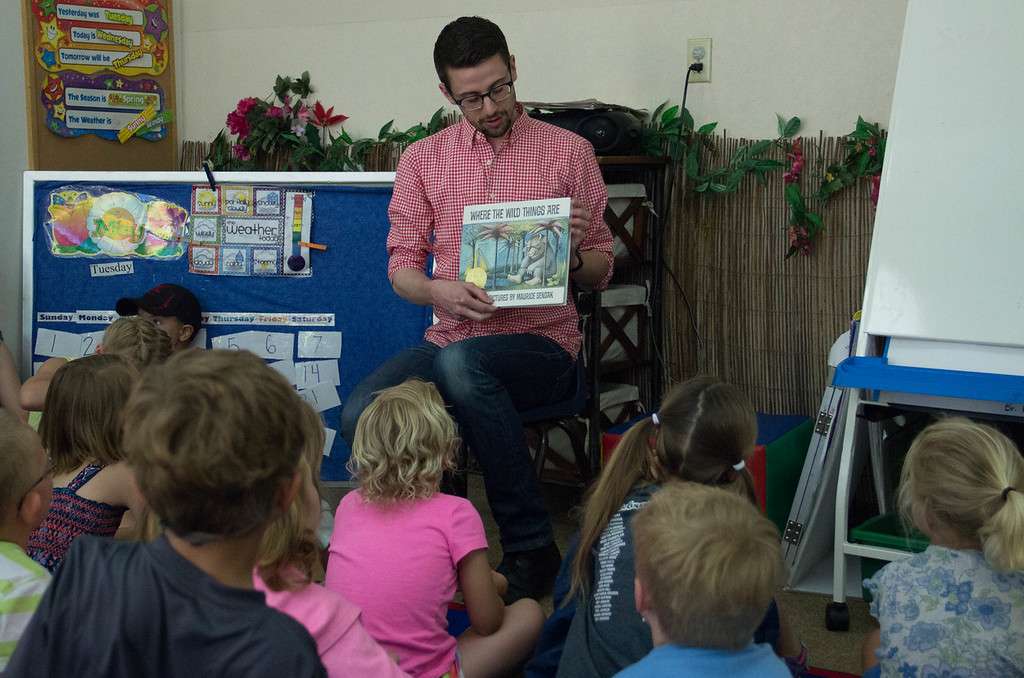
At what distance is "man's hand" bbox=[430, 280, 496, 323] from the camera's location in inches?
102

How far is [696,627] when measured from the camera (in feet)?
4.00

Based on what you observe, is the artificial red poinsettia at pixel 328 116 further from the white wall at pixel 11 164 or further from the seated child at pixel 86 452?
the seated child at pixel 86 452

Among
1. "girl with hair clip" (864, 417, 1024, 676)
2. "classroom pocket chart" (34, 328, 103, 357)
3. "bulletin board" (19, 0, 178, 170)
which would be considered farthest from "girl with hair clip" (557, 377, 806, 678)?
"bulletin board" (19, 0, 178, 170)

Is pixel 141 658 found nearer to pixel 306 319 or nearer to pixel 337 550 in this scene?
pixel 337 550

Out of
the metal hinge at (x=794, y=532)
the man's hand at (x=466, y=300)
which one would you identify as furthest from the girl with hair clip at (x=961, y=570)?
the man's hand at (x=466, y=300)

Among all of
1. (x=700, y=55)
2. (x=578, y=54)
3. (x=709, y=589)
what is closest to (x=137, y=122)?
(x=578, y=54)

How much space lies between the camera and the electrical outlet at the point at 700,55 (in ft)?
11.7

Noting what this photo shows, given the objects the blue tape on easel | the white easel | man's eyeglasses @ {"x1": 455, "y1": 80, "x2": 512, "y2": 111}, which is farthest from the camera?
man's eyeglasses @ {"x1": 455, "y1": 80, "x2": 512, "y2": 111}

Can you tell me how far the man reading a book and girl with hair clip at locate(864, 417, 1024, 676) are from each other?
3.41 feet

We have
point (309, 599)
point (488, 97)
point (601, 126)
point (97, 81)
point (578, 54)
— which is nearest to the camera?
point (309, 599)

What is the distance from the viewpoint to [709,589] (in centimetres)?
121

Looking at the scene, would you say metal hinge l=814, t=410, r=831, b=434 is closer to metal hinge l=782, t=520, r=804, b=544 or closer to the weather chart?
metal hinge l=782, t=520, r=804, b=544

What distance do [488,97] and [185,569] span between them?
1842mm

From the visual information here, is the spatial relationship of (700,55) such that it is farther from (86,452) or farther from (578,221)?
(86,452)
